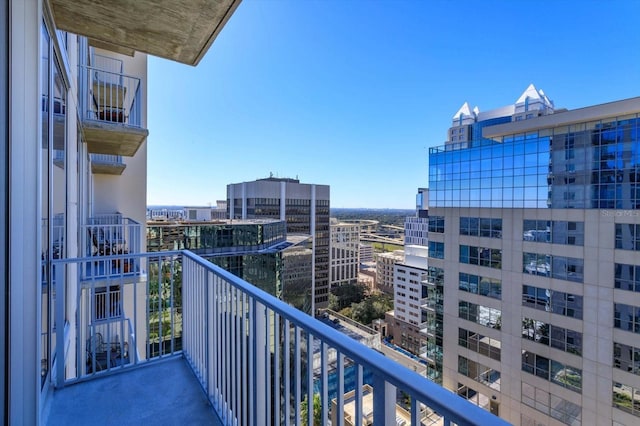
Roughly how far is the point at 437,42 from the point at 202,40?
10.3m

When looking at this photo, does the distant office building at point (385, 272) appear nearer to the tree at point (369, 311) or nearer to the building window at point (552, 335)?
the tree at point (369, 311)

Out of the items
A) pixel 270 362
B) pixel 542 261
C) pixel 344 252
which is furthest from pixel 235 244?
pixel 344 252

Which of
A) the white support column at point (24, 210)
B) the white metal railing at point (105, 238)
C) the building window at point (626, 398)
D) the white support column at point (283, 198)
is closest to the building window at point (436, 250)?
the building window at point (626, 398)

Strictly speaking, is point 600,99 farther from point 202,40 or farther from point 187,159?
point 187,159

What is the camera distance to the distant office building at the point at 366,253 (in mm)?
28492

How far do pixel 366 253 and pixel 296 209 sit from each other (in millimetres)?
12192

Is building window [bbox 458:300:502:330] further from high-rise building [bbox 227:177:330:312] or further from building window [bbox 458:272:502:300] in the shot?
high-rise building [bbox 227:177:330:312]

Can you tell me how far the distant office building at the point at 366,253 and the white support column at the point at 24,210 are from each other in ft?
90.4

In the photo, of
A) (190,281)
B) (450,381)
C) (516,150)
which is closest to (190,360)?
(190,281)

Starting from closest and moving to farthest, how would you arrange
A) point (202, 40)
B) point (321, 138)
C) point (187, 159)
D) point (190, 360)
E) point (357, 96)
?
point (202, 40)
point (190, 360)
point (357, 96)
point (187, 159)
point (321, 138)

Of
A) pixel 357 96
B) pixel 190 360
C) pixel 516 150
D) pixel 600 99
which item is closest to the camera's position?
pixel 190 360

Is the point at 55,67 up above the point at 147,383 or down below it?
above

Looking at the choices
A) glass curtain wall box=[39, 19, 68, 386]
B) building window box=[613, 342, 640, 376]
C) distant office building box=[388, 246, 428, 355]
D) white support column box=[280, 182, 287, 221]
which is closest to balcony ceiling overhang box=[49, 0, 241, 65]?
glass curtain wall box=[39, 19, 68, 386]

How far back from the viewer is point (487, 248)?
9188mm
